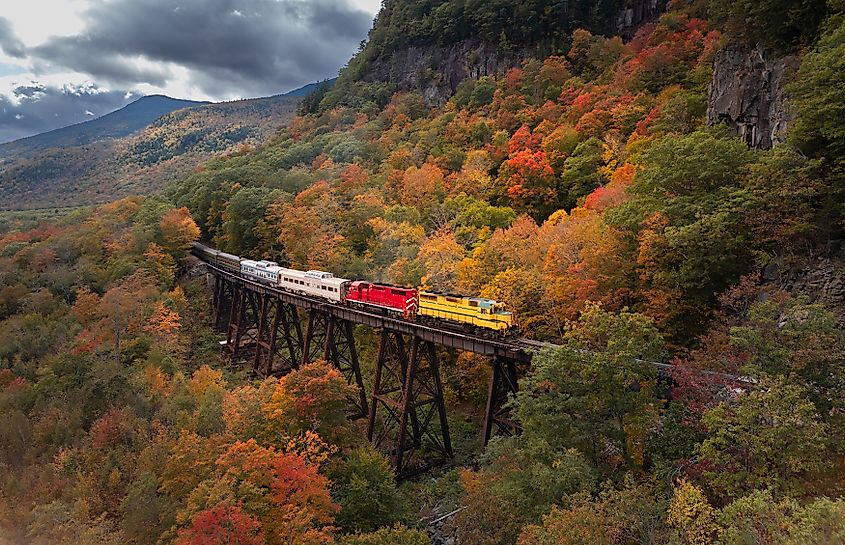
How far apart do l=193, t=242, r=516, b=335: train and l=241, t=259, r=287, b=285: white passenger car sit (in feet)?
0.24

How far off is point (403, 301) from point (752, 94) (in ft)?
63.7

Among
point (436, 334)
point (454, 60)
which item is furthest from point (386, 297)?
point (454, 60)

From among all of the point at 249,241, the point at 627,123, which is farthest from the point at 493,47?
the point at 249,241

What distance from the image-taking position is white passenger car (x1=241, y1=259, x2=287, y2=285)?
3591 cm

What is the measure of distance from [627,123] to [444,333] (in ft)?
85.7

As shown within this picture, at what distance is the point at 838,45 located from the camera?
1750 cm

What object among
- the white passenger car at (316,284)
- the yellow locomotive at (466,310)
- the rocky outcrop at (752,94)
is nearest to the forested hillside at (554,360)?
the rocky outcrop at (752,94)

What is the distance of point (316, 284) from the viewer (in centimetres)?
3081

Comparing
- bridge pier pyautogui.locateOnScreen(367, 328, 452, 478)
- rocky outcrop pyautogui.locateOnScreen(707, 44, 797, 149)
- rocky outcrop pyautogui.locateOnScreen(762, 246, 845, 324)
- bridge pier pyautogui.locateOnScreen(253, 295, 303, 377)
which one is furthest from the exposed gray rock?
bridge pier pyautogui.locateOnScreen(253, 295, 303, 377)

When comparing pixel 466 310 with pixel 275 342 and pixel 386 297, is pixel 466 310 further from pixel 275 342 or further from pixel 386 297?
pixel 275 342

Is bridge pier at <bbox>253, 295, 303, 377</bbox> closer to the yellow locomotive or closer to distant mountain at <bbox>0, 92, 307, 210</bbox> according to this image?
the yellow locomotive

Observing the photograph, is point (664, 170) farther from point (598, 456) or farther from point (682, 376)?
point (598, 456)

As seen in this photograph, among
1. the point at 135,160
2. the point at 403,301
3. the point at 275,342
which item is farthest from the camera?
the point at 135,160

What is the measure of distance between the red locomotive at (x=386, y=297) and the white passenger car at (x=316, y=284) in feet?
2.14
